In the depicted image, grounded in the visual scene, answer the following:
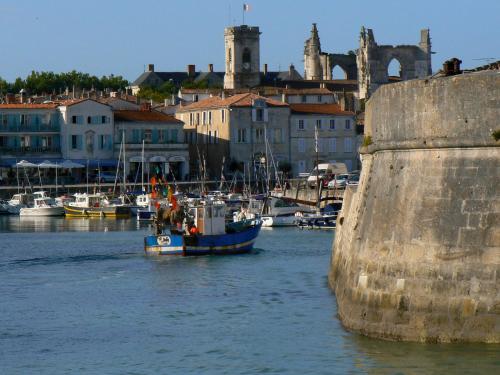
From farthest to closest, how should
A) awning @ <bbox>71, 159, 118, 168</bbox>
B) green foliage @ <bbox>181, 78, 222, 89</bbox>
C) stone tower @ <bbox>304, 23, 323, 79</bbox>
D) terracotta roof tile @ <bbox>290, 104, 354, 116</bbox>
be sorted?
green foliage @ <bbox>181, 78, 222, 89</bbox> → stone tower @ <bbox>304, 23, 323, 79</bbox> → terracotta roof tile @ <bbox>290, 104, 354, 116</bbox> → awning @ <bbox>71, 159, 118, 168</bbox>

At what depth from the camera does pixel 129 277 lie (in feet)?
129

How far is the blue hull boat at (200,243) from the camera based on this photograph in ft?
149

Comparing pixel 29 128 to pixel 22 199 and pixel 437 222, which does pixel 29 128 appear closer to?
pixel 22 199

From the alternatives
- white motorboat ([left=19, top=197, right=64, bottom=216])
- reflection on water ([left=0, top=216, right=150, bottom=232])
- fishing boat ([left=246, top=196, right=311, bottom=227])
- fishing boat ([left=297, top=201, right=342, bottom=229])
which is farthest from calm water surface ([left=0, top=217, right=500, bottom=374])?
white motorboat ([left=19, top=197, right=64, bottom=216])

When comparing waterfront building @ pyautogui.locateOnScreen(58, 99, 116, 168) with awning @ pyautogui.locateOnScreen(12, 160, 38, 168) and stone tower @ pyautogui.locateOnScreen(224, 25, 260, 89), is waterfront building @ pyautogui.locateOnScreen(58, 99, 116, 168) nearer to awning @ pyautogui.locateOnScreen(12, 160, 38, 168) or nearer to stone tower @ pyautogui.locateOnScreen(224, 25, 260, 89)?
awning @ pyautogui.locateOnScreen(12, 160, 38, 168)

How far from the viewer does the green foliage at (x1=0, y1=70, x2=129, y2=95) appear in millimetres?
139250

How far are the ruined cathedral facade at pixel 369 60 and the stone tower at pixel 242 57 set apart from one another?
579cm

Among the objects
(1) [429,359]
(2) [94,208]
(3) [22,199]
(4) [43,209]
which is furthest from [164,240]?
Answer: (3) [22,199]

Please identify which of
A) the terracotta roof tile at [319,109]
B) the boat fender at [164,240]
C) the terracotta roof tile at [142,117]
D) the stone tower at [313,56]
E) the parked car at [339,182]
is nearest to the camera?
the boat fender at [164,240]

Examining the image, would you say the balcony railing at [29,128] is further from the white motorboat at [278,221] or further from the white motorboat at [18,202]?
the white motorboat at [278,221]

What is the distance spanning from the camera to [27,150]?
312 ft

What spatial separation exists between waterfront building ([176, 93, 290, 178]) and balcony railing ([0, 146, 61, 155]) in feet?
31.2

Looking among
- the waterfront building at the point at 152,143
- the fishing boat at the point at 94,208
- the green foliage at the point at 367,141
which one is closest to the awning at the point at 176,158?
the waterfront building at the point at 152,143

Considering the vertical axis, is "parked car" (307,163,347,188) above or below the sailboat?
above
